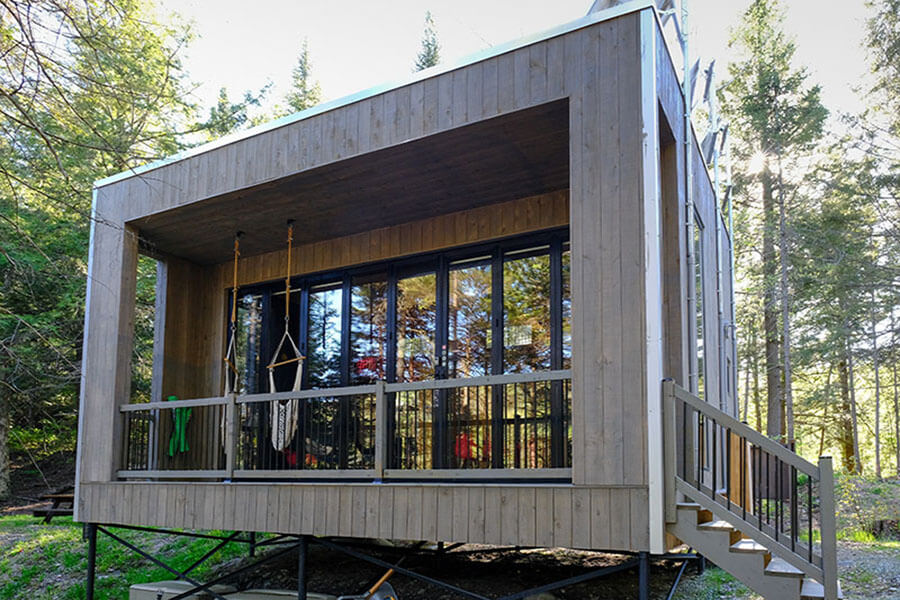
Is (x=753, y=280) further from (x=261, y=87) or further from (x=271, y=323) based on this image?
(x=271, y=323)

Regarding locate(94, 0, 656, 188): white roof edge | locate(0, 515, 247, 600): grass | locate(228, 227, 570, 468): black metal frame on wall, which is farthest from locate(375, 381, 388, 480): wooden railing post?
locate(0, 515, 247, 600): grass

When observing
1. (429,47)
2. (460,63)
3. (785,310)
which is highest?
(429,47)

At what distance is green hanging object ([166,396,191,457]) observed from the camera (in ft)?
28.0

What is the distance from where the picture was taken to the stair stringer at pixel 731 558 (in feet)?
14.5

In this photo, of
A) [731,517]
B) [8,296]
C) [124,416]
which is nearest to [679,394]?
[731,517]

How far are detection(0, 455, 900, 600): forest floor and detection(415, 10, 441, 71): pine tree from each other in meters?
17.6

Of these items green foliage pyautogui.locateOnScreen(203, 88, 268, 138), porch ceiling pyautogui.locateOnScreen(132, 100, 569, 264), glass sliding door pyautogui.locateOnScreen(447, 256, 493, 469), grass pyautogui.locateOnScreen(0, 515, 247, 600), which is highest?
green foliage pyautogui.locateOnScreen(203, 88, 268, 138)

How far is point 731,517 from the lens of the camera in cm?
452

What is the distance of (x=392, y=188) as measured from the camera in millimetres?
6926

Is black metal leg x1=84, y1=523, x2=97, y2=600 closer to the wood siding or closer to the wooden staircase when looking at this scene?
the wood siding

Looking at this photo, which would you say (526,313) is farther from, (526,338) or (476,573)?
(476,573)

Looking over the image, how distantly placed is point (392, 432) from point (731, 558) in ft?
9.48

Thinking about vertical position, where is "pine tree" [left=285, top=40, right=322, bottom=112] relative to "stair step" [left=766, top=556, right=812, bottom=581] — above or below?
above

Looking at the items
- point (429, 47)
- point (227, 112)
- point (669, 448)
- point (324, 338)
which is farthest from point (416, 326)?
point (429, 47)
